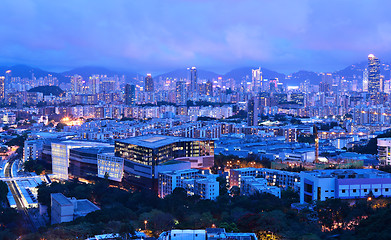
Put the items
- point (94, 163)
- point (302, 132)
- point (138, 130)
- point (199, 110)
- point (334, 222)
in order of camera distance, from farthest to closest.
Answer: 1. point (199, 110)
2. point (302, 132)
3. point (138, 130)
4. point (94, 163)
5. point (334, 222)

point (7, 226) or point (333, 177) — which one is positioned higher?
point (333, 177)

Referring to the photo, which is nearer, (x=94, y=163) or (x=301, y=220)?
(x=301, y=220)

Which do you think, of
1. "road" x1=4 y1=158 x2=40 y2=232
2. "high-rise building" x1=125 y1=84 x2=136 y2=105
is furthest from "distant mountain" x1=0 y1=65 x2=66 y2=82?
"road" x1=4 y1=158 x2=40 y2=232

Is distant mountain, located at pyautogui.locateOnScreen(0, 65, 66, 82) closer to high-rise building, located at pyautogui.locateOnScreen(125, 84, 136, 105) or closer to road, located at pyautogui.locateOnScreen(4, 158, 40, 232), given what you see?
high-rise building, located at pyautogui.locateOnScreen(125, 84, 136, 105)

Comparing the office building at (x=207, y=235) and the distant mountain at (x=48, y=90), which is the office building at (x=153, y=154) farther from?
the distant mountain at (x=48, y=90)

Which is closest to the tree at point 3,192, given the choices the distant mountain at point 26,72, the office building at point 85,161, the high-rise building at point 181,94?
the office building at point 85,161

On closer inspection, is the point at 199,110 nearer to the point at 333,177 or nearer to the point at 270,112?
the point at 270,112

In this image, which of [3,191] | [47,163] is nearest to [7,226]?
[3,191]
